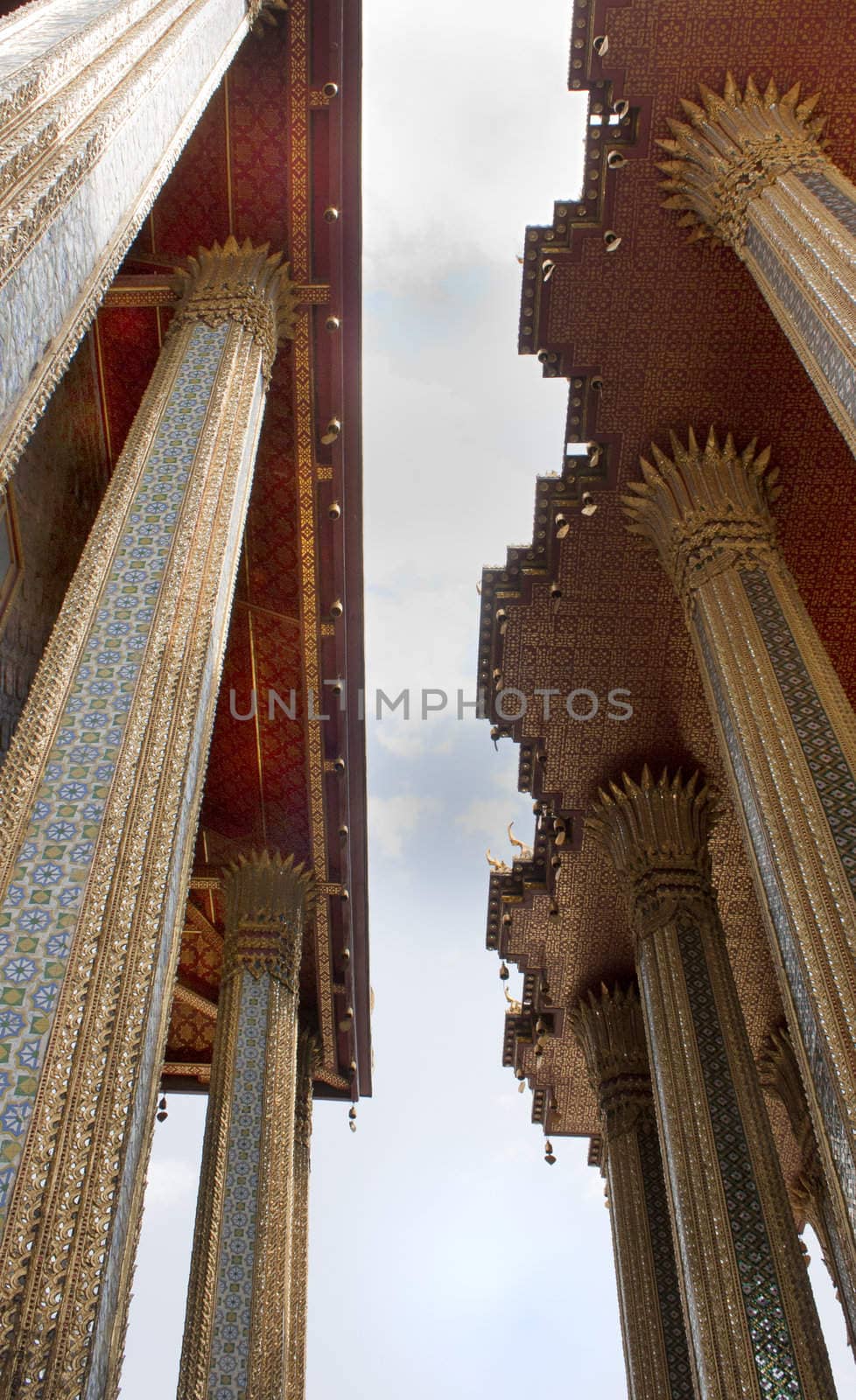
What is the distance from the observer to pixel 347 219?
26.0 ft

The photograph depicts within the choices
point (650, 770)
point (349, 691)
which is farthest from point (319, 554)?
point (650, 770)

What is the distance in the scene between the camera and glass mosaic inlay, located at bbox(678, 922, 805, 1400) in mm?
6184

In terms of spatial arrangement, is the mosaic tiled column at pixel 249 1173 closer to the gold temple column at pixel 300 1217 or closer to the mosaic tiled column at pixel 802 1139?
the gold temple column at pixel 300 1217

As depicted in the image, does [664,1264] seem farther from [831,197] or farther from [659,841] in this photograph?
[831,197]

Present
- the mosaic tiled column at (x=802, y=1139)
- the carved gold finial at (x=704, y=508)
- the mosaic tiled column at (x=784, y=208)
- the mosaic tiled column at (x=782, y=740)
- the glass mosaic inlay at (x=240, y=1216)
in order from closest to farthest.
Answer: the mosaic tiled column at (x=782, y=740)
the mosaic tiled column at (x=784, y=208)
the glass mosaic inlay at (x=240, y=1216)
the carved gold finial at (x=704, y=508)
the mosaic tiled column at (x=802, y=1139)

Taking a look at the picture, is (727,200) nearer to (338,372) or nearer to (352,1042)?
(338,372)

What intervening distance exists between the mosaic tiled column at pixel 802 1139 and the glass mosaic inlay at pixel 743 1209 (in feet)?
9.65

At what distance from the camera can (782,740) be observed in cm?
597

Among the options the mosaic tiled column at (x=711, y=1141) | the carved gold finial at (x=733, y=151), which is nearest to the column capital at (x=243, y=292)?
the carved gold finial at (x=733, y=151)

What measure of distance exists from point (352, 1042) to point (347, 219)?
756cm

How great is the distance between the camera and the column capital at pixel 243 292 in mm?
6984

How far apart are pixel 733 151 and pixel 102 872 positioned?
5778mm

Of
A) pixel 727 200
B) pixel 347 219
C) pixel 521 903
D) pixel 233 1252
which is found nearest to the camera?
pixel 727 200

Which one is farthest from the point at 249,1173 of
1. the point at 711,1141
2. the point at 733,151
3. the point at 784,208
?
the point at 733,151
